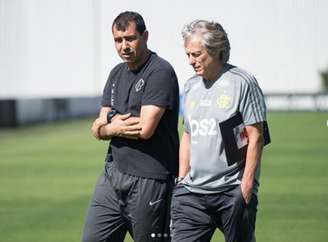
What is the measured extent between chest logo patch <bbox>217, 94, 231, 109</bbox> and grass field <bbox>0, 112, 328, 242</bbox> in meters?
3.57

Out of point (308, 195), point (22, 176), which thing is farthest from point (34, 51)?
point (308, 195)

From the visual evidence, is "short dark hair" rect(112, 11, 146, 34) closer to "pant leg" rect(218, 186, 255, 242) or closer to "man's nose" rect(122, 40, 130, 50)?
"man's nose" rect(122, 40, 130, 50)

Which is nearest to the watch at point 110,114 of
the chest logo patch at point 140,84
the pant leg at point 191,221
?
the chest logo patch at point 140,84

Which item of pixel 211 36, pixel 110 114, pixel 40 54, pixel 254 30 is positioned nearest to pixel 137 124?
pixel 110 114

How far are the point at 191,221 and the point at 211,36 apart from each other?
3.76 feet

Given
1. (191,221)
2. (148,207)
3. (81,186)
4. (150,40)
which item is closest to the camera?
(191,221)

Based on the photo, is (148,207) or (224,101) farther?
(148,207)

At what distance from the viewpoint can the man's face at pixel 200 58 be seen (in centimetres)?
563

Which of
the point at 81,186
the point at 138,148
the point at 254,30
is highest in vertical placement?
the point at 254,30

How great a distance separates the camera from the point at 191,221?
226 inches

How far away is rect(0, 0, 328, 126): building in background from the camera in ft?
31.1

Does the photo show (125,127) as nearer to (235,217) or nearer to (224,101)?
(224,101)

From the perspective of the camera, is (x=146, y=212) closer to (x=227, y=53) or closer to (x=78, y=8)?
(x=227, y=53)

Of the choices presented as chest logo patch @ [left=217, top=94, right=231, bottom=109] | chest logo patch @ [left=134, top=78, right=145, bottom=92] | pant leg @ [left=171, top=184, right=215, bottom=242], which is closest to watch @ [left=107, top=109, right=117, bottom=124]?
chest logo patch @ [left=134, top=78, right=145, bottom=92]
